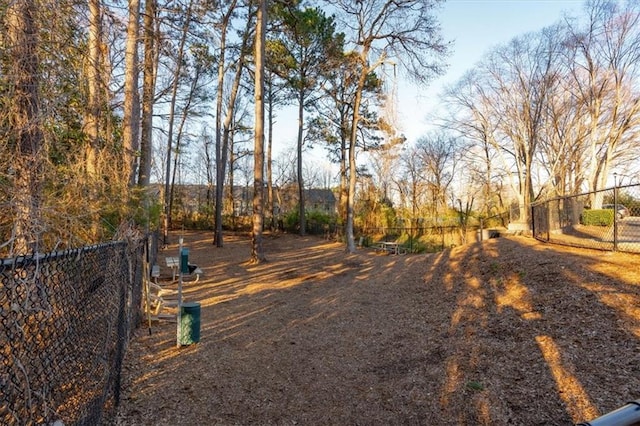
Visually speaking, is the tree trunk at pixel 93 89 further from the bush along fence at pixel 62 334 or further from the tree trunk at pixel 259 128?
the tree trunk at pixel 259 128

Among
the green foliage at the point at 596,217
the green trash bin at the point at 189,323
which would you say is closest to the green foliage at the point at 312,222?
the green foliage at the point at 596,217

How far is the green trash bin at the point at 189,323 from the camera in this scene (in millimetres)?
4914

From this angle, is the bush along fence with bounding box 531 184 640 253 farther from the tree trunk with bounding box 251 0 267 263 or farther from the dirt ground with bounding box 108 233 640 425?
the tree trunk with bounding box 251 0 267 263

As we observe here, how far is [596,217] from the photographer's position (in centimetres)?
1581

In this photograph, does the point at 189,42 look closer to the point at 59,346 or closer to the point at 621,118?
the point at 59,346

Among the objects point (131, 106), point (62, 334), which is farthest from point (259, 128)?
point (62, 334)

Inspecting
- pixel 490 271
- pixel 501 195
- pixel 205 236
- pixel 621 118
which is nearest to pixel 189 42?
pixel 490 271

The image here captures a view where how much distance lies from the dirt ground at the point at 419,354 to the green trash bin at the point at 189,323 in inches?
6.0

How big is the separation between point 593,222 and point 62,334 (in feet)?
61.5

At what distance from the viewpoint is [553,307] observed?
16.3 feet

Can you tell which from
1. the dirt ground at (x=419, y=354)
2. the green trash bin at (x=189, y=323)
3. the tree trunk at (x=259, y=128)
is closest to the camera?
the dirt ground at (x=419, y=354)

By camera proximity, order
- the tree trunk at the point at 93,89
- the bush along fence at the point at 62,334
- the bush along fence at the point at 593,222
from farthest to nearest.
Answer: the bush along fence at the point at 593,222 < the tree trunk at the point at 93,89 < the bush along fence at the point at 62,334

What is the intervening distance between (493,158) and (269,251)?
60.4 ft

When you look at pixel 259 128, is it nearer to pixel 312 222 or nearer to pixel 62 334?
pixel 62 334
